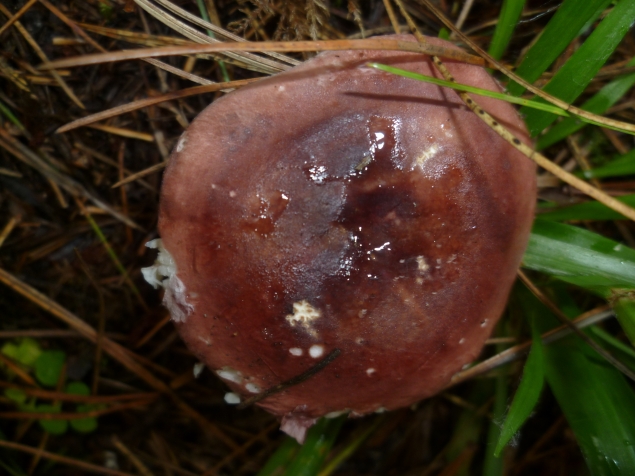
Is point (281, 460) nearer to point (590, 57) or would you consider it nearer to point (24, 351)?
point (24, 351)

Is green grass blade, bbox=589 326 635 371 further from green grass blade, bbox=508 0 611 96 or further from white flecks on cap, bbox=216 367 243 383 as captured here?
white flecks on cap, bbox=216 367 243 383

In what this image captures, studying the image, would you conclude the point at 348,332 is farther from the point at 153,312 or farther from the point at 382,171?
the point at 153,312

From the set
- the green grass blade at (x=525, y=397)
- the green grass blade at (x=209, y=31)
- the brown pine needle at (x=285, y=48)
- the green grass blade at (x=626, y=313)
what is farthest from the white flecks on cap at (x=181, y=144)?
the green grass blade at (x=626, y=313)

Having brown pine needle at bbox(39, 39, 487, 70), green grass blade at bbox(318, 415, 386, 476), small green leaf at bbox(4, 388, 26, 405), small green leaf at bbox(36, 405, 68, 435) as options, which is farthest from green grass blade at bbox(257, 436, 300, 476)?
brown pine needle at bbox(39, 39, 487, 70)

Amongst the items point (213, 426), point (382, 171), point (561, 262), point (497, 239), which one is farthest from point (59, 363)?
point (561, 262)

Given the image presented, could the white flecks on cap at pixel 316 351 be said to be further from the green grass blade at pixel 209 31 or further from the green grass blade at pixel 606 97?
the green grass blade at pixel 606 97
